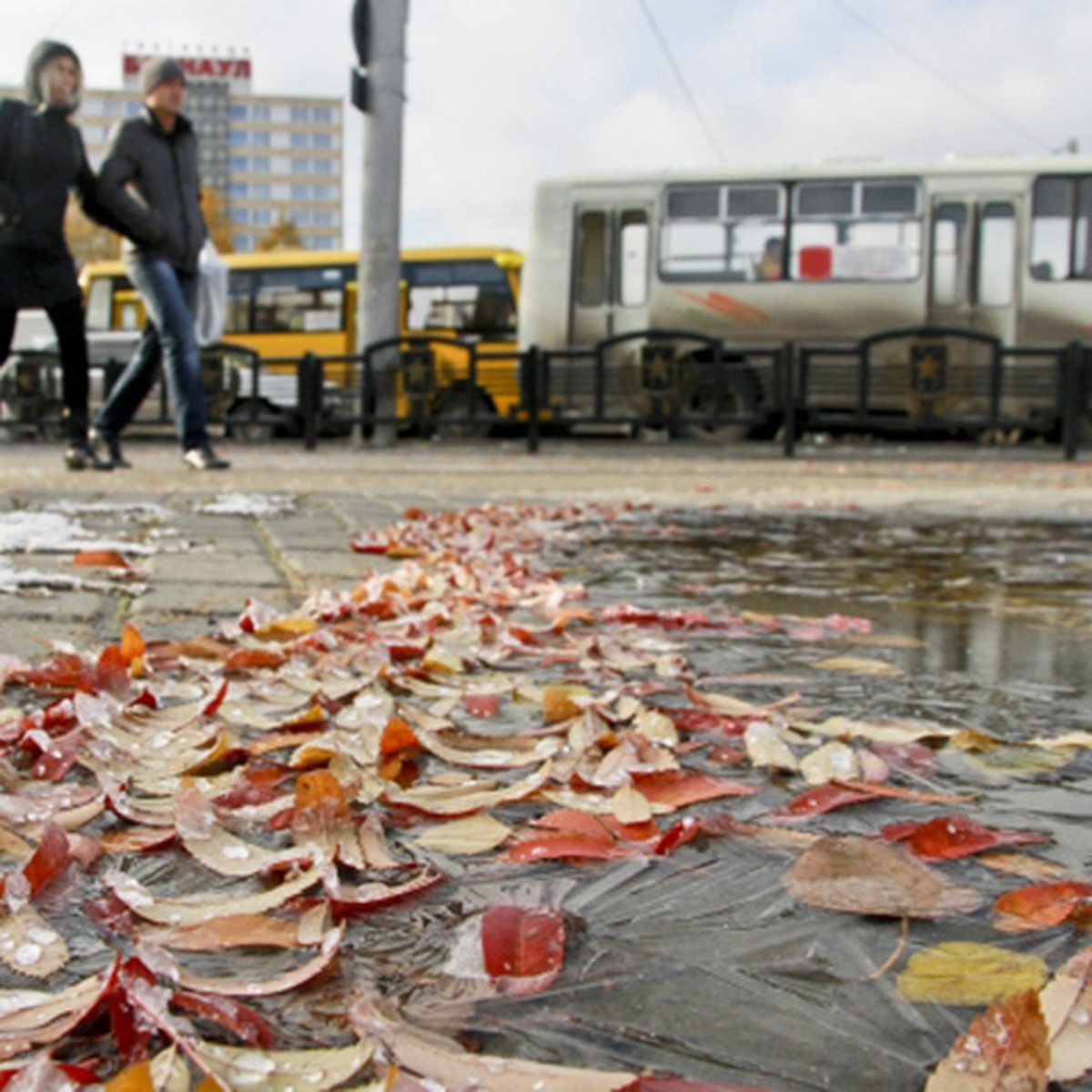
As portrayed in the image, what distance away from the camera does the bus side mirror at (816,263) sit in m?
15.0

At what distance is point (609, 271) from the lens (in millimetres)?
15812

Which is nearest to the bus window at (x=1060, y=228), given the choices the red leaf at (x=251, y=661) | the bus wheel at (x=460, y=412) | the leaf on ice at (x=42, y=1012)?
the bus wheel at (x=460, y=412)

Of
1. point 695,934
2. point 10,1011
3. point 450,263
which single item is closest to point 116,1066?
point 10,1011

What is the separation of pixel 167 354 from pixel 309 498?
1.27 metres

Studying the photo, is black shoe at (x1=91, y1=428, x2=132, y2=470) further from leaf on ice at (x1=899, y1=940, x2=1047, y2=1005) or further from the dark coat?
leaf on ice at (x1=899, y1=940, x2=1047, y2=1005)

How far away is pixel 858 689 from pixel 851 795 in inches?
27.0

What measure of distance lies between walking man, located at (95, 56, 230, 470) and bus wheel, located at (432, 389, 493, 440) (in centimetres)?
521

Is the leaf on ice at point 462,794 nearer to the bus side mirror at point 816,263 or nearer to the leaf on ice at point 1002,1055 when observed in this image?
the leaf on ice at point 1002,1055

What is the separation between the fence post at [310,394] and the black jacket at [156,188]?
219 inches

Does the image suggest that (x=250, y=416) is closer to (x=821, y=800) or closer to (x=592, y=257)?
(x=592, y=257)

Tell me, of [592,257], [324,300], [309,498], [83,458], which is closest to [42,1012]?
[309,498]

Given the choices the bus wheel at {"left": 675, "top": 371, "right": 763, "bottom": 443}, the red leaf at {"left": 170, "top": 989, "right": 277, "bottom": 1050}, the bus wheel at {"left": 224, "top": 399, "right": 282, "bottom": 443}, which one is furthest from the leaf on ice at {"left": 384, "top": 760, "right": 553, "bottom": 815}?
the bus wheel at {"left": 224, "top": 399, "right": 282, "bottom": 443}

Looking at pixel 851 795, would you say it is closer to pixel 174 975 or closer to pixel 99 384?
pixel 174 975

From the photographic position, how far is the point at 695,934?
44.0 inches
